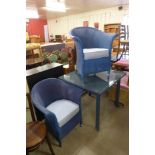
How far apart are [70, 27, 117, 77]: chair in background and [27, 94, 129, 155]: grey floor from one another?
725 mm

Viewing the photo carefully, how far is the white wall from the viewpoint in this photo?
6246mm

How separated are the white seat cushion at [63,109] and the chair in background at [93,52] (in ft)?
1.81

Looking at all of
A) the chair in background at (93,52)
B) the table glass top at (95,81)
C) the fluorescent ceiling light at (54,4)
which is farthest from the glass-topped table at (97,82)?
the fluorescent ceiling light at (54,4)

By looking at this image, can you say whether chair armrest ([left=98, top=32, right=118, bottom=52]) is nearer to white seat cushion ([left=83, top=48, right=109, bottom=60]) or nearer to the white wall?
white seat cushion ([left=83, top=48, right=109, bottom=60])

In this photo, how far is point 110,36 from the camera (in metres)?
2.28

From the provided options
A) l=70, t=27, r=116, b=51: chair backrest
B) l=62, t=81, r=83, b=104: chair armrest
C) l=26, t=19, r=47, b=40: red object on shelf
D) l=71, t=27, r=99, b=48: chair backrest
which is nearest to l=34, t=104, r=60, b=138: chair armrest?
l=62, t=81, r=83, b=104: chair armrest

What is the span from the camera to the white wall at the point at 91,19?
6246 millimetres

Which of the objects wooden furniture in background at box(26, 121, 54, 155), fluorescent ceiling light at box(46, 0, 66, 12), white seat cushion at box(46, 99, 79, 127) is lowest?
wooden furniture in background at box(26, 121, 54, 155)

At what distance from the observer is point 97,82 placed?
7.17 ft
